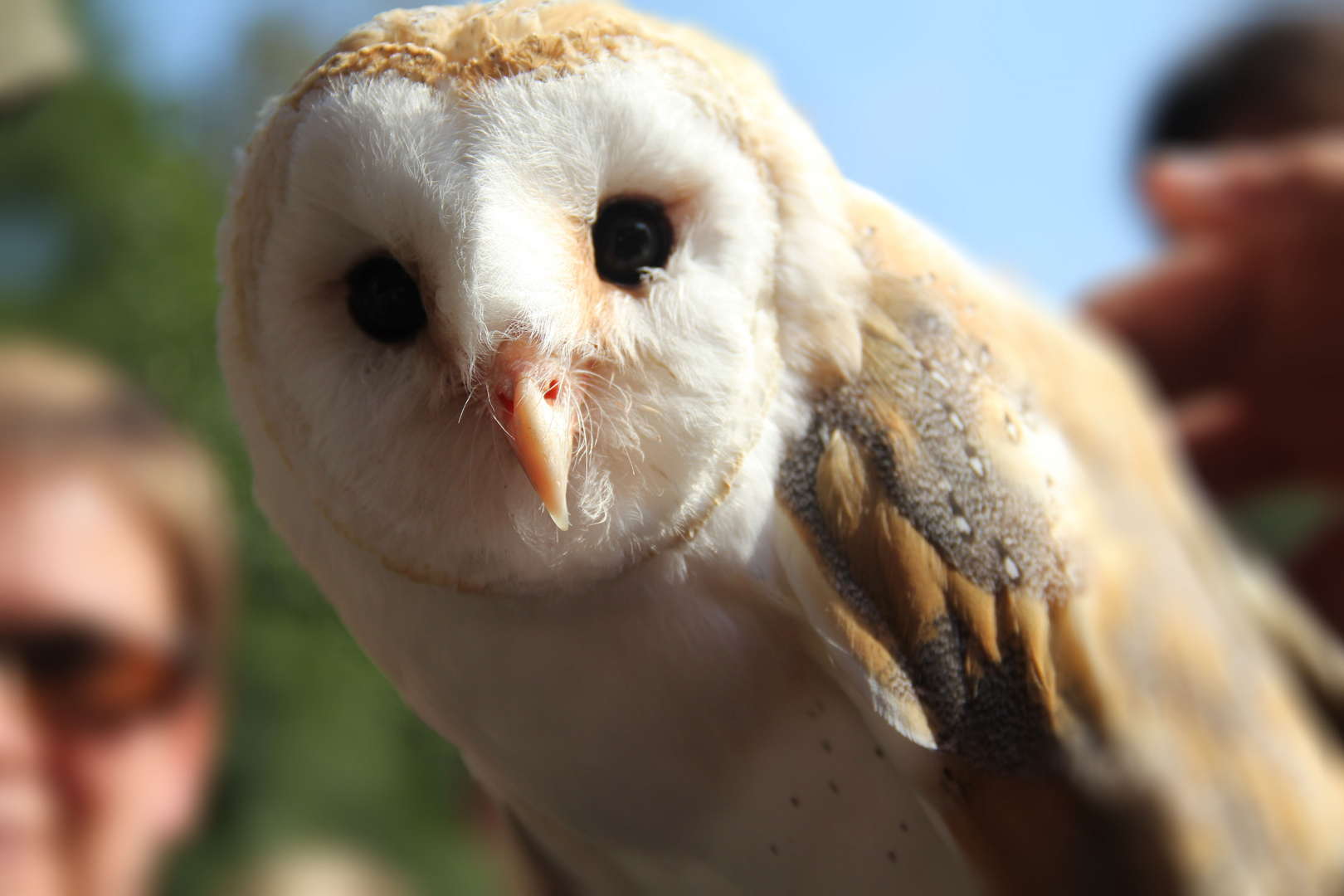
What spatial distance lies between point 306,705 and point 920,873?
0.91 meters

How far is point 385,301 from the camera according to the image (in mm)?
316

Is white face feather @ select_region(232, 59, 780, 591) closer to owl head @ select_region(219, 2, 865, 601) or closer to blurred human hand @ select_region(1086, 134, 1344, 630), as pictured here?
owl head @ select_region(219, 2, 865, 601)

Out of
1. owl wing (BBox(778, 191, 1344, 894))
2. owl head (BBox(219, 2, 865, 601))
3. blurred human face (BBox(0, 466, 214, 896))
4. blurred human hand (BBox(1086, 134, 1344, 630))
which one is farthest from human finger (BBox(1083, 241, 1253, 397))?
blurred human face (BBox(0, 466, 214, 896))

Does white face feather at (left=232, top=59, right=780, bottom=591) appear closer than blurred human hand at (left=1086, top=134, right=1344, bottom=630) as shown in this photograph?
Yes

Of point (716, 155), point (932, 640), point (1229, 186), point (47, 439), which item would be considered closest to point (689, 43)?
point (716, 155)

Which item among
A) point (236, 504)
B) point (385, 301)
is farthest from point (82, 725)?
point (385, 301)

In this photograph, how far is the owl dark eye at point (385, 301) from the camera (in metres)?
0.31

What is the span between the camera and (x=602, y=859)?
0.45m

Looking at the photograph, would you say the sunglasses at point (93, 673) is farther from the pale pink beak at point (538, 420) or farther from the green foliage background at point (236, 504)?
the pale pink beak at point (538, 420)

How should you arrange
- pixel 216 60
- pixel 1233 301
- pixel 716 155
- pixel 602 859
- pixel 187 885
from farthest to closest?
pixel 1233 301 < pixel 187 885 < pixel 216 60 < pixel 602 859 < pixel 716 155

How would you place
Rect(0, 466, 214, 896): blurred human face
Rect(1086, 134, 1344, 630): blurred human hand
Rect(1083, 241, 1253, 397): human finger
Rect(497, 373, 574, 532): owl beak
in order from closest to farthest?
Rect(497, 373, 574, 532): owl beak, Rect(0, 466, 214, 896): blurred human face, Rect(1086, 134, 1344, 630): blurred human hand, Rect(1083, 241, 1253, 397): human finger

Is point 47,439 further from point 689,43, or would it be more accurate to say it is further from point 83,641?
point 689,43

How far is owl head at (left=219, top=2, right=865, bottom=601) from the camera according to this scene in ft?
0.94

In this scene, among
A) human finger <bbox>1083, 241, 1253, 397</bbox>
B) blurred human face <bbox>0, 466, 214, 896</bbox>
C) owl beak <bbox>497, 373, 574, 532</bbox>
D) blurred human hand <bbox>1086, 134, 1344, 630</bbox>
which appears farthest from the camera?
human finger <bbox>1083, 241, 1253, 397</bbox>
